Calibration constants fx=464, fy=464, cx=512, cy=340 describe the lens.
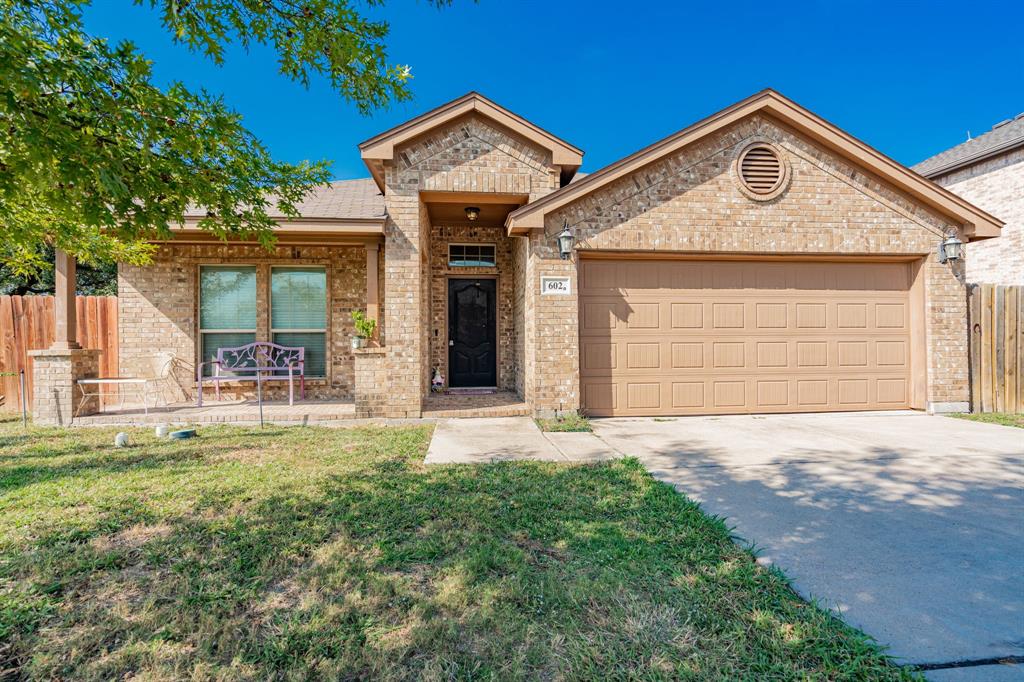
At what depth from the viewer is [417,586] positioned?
2.30 meters

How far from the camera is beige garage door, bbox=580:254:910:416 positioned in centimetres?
714

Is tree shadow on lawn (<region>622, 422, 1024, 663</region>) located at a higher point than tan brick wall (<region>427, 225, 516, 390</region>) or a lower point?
lower

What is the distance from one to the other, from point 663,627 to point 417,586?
116 centimetres

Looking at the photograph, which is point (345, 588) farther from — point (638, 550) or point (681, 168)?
point (681, 168)

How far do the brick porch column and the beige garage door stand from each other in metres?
7.49

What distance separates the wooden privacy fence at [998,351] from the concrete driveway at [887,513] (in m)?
1.84

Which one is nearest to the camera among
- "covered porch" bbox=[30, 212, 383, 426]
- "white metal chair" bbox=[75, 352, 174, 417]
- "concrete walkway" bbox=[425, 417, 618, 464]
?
"concrete walkway" bbox=[425, 417, 618, 464]

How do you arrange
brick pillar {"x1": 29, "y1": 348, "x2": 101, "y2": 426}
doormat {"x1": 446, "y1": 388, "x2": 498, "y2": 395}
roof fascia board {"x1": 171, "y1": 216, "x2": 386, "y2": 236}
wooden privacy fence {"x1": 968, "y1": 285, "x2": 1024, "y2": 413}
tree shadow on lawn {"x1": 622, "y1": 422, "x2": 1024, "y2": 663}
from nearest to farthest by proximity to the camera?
tree shadow on lawn {"x1": 622, "y1": 422, "x2": 1024, "y2": 663}, brick pillar {"x1": 29, "y1": 348, "x2": 101, "y2": 426}, roof fascia board {"x1": 171, "y1": 216, "x2": 386, "y2": 236}, wooden privacy fence {"x1": 968, "y1": 285, "x2": 1024, "y2": 413}, doormat {"x1": 446, "y1": 388, "x2": 498, "y2": 395}

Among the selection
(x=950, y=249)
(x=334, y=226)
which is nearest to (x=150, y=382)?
(x=334, y=226)

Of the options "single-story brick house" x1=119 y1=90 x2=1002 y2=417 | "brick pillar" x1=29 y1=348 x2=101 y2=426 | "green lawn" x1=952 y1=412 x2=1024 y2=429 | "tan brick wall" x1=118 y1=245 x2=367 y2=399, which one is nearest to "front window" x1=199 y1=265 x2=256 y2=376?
"tan brick wall" x1=118 y1=245 x2=367 y2=399

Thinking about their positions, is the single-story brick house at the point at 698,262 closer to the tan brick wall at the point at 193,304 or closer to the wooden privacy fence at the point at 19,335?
the tan brick wall at the point at 193,304

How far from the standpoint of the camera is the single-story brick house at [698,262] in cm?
692

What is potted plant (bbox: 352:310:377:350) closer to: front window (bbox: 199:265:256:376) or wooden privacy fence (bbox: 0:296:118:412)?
front window (bbox: 199:265:256:376)

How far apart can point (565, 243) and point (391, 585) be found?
530cm
